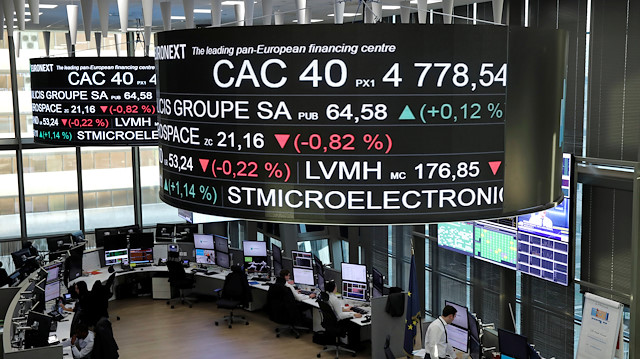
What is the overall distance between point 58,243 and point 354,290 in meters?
5.63

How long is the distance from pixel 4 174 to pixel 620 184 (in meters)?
12.2

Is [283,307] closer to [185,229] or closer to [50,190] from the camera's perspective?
[185,229]

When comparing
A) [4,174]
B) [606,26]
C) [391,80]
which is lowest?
[4,174]

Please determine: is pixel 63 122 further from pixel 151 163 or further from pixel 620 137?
pixel 151 163

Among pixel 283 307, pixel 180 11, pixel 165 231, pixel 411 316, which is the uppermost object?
pixel 180 11

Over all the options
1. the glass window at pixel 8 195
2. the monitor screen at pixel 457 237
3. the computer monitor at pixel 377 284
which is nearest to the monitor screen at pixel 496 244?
the monitor screen at pixel 457 237

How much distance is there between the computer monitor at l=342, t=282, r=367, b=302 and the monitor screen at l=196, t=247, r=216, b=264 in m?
3.21

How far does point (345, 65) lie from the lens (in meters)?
2.67

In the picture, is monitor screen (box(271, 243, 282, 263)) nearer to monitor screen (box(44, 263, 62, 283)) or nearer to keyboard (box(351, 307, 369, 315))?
keyboard (box(351, 307, 369, 315))

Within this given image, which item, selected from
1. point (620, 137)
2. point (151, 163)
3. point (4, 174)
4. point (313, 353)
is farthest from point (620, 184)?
point (4, 174)

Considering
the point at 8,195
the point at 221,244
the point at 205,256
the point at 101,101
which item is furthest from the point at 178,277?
the point at 101,101

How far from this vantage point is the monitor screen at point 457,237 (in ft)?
35.2

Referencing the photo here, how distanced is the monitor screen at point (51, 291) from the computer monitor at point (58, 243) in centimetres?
211

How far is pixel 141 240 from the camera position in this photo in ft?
46.0
